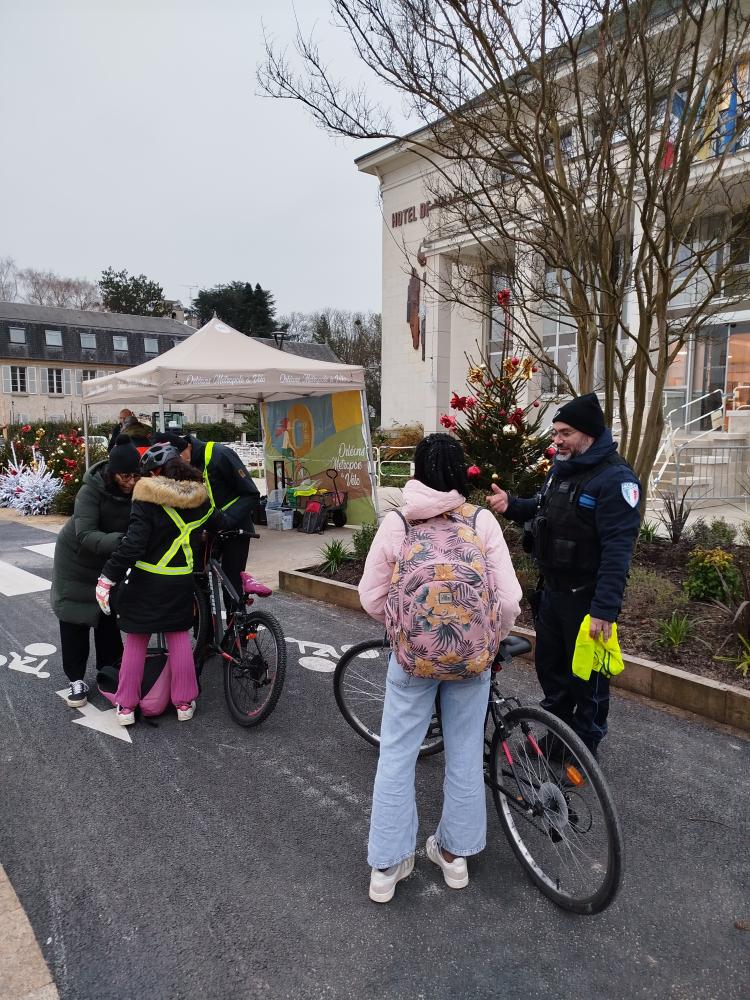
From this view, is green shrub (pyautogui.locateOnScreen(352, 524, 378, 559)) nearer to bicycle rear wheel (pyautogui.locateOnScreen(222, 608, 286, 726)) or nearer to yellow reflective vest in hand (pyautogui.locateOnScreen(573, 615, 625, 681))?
bicycle rear wheel (pyautogui.locateOnScreen(222, 608, 286, 726))

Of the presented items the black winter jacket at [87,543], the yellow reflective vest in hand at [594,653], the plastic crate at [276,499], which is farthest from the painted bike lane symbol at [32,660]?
the plastic crate at [276,499]

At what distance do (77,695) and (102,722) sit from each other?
353 mm

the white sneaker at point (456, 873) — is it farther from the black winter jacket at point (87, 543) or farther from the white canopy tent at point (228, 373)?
the white canopy tent at point (228, 373)

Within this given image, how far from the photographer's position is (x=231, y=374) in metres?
9.84

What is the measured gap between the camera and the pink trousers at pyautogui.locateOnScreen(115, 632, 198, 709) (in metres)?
4.05

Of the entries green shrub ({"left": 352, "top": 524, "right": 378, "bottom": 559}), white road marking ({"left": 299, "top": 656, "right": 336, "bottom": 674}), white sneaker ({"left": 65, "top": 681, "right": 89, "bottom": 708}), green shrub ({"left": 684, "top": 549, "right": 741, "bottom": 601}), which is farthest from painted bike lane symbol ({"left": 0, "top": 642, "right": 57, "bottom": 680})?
green shrub ({"left": 684, "top": 549, "right": 741, "bottom": 601})

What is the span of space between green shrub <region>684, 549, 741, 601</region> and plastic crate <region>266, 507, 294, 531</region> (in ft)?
22.2

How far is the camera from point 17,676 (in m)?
4.99

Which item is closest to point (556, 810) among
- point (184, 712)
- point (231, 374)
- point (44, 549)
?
point (184, 712)

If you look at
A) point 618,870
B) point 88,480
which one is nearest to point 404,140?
point 88,480

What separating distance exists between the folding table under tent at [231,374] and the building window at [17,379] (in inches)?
1831

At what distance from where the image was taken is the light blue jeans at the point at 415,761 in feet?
8.43

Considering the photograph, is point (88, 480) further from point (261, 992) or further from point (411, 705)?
point (261, 992)

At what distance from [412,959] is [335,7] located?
6229 mm
